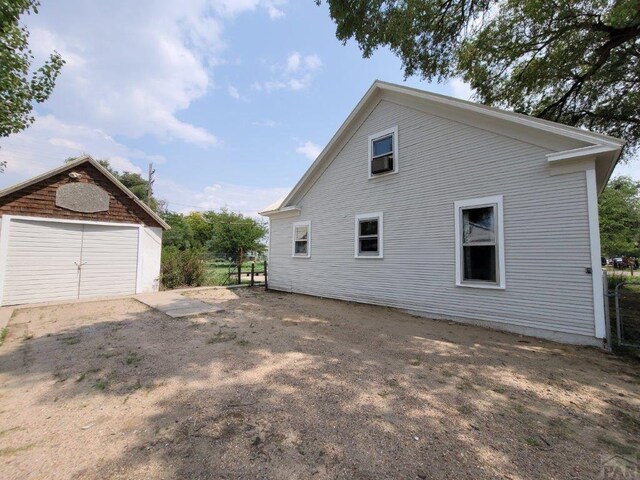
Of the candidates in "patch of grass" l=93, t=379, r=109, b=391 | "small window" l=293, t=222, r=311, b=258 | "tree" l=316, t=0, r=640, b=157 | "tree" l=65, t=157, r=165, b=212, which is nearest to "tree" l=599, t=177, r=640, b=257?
"tree" l=316, t=0, r=640, b=157

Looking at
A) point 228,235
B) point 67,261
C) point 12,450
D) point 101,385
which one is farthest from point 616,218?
point 228,235

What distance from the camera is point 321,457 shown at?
230 centimetres

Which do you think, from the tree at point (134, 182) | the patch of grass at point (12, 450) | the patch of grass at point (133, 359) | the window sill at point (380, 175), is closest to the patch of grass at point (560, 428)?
the patch of grass at point (12, 450)

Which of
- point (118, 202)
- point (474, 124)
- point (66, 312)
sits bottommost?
point (66, 312)

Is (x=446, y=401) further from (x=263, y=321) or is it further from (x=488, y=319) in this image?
(x=263, y=321)

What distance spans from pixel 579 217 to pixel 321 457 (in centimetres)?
613

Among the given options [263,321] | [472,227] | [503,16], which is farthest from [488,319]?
[503,16]

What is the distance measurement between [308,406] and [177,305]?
6701 millimetres

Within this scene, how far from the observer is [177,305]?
8.39 metres

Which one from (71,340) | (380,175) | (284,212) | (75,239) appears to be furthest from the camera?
(284,212)

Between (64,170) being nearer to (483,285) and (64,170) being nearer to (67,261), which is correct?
(67,261)

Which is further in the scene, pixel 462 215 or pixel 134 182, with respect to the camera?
pixel 134 182

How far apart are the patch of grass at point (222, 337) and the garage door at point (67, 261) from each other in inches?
282

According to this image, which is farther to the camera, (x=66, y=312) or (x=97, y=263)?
(x=97, y=263)
